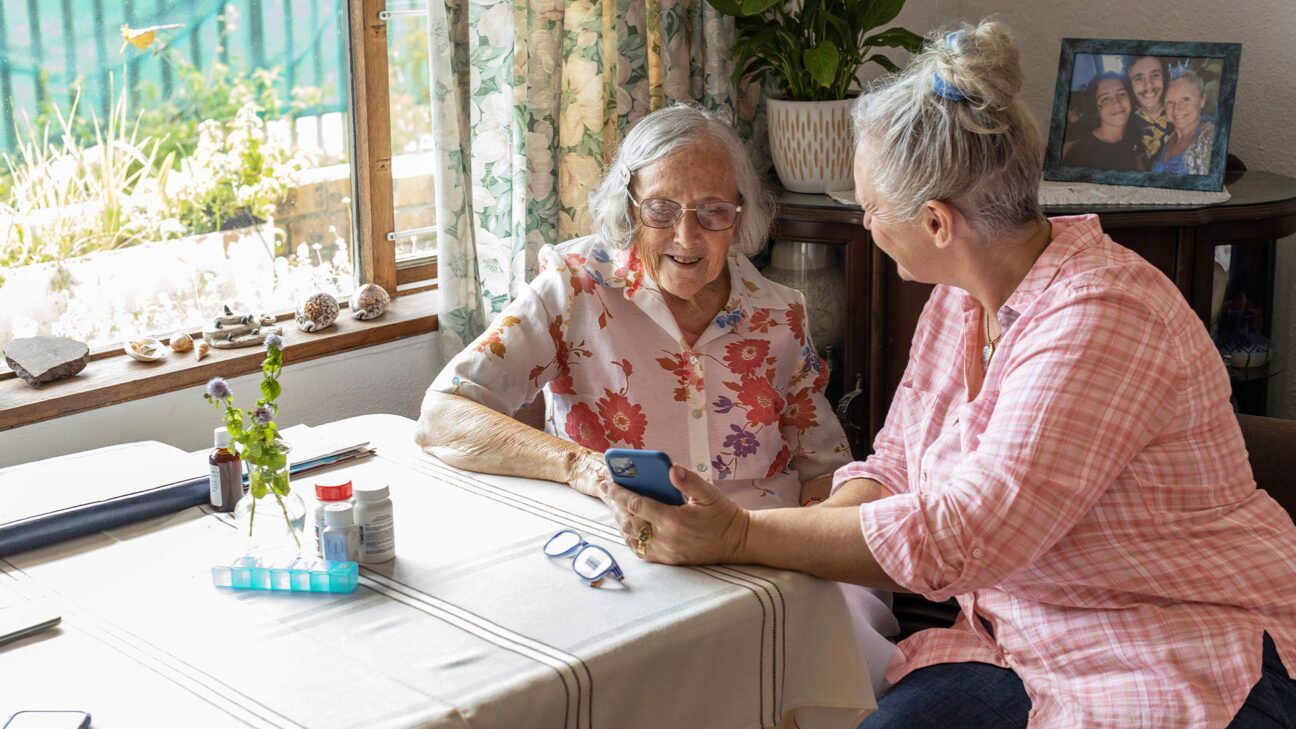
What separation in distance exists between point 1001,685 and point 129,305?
66.4 inches

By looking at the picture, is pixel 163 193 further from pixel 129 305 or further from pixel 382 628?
pixel 382 628

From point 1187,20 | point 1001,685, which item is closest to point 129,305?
point 1001,685

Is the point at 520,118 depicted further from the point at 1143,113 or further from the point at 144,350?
the point at 1143,113

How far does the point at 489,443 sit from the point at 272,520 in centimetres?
35

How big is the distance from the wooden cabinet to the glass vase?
1465 millimetres

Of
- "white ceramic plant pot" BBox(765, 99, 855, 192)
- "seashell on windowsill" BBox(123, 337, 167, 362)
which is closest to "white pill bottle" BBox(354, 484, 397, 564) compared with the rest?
"seashell on windowsill" BBox(123, 337, 167, 362)

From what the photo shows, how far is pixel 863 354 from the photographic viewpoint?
279cm

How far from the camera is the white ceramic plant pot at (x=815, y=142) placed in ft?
9.15

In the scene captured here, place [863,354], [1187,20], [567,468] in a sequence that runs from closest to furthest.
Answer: [567,468] < [863,354] < [1187,20]

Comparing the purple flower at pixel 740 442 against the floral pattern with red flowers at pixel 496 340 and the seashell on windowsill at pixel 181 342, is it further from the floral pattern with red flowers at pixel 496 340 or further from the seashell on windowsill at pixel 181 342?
the seashell on windowsill at pixel 181 342

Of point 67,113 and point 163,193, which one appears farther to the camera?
point 163,193

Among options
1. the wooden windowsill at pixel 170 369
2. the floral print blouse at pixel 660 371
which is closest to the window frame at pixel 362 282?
the wooden windowsill at pixel 170 369

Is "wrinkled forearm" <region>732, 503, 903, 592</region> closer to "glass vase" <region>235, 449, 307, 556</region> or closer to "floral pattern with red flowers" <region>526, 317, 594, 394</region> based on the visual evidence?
"glass vase" <region>235, 449, 307, 556</region>

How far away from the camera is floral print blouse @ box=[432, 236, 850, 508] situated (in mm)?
2062
